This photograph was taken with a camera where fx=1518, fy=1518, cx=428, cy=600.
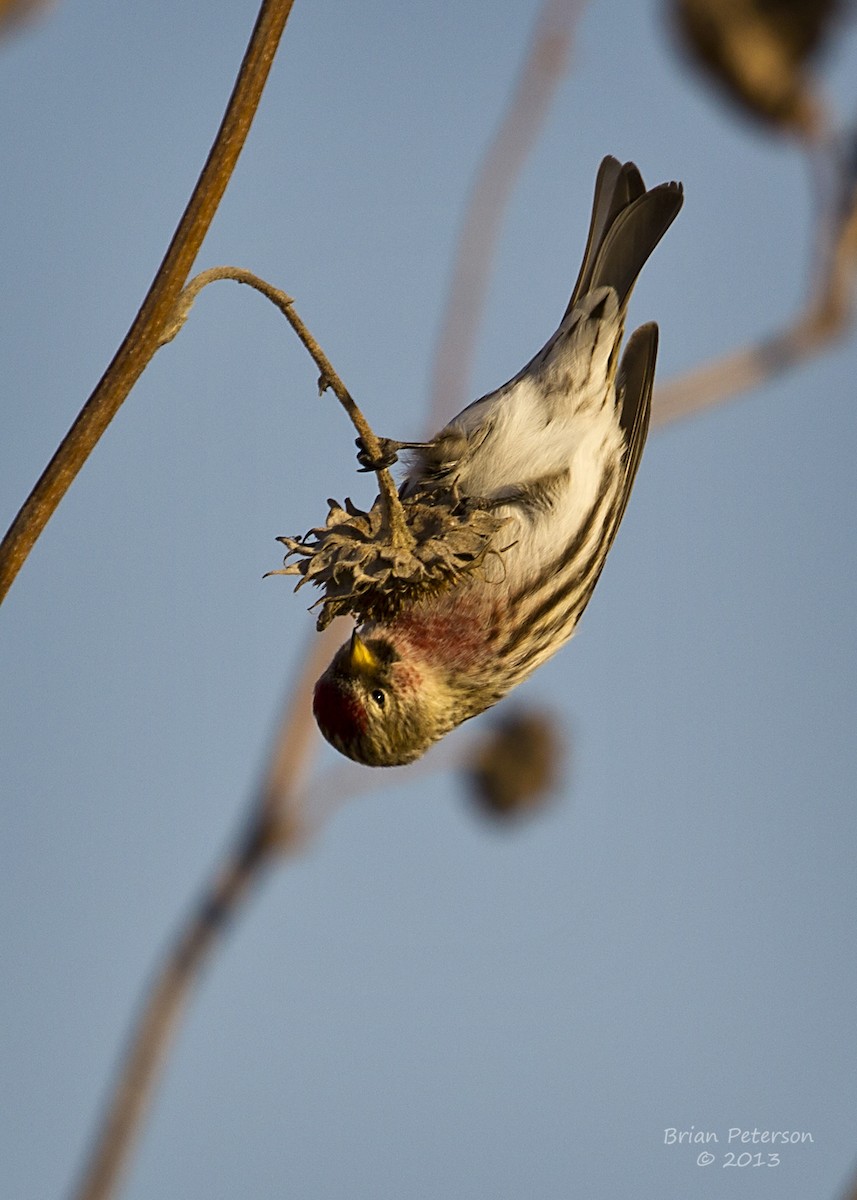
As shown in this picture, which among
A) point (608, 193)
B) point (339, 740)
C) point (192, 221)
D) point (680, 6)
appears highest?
point (680, 6)

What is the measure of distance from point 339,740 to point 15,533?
1.83 metres

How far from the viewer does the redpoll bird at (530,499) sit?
10.6 ft

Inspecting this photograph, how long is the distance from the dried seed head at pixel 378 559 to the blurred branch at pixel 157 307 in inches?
33.9

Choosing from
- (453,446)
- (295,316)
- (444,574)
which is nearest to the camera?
(295,316)

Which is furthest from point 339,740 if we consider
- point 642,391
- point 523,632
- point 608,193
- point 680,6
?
point 680,6

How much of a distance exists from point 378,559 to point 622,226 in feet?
4.52

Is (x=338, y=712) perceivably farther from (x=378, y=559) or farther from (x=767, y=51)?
(x=767, y=51)

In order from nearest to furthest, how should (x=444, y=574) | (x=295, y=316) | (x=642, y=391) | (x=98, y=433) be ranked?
1. (x=98, y=433)
2. (x=295, y=316)
3. (x=444, y=574)
4. (x=642, y=391)

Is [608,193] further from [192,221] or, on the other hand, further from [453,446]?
[192,221]

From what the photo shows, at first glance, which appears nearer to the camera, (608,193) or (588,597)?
(588,597)

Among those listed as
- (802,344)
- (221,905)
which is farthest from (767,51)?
(221,905)

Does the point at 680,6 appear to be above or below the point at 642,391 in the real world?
above

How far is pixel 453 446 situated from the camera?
3.25 meters

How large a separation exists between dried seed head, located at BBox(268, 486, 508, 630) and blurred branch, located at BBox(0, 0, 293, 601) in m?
0.86
